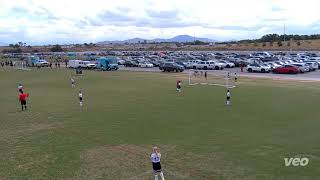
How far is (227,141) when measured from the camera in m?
19.7

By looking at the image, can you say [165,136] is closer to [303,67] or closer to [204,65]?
[303,67]

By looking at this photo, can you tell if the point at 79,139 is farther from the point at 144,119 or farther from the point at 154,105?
the point at 154,105

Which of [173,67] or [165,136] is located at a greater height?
[173,67]

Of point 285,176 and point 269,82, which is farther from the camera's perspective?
point 269,82

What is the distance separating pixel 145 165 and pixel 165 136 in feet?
15.2

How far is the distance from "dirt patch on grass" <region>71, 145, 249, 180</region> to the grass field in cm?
4

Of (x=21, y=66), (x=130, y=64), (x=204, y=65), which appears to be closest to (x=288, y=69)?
(x=204, y=65)

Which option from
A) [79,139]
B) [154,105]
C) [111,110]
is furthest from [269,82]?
[79,139]

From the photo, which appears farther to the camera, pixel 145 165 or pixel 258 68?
pixel 258 68

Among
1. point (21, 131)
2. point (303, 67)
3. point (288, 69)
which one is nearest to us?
point (21, 131)

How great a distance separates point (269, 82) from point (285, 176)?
3299 centimetres

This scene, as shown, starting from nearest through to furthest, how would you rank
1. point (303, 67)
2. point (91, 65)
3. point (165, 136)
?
point (165, 136), point (303, 67), point (91, 65)

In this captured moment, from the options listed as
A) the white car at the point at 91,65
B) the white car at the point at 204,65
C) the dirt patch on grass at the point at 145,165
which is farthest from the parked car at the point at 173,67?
the dirt patch on grass at the point at 145,165

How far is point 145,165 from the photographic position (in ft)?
54.4
